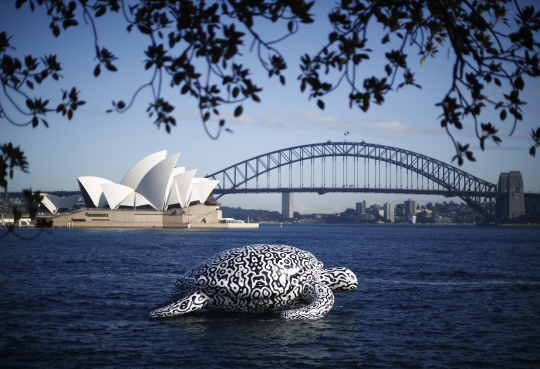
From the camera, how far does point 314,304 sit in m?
10.4

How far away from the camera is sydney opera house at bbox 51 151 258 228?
83.6 m

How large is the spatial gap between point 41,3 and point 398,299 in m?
10.7

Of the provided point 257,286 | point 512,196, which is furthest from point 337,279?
point 512,196

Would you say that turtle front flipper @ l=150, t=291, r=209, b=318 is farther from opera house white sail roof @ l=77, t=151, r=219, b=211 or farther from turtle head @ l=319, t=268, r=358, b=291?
opera house white sail roof @ l=77, t=151, r=219, b=211

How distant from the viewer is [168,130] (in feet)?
16.4

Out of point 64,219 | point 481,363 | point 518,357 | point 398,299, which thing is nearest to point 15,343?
point 481,363

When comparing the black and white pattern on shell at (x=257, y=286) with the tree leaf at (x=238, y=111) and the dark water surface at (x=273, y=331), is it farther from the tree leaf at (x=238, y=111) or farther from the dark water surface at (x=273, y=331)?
the tree leaf at (x=238, y=111)

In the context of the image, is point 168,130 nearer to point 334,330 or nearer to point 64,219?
point 334,330

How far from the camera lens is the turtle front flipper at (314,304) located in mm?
10234

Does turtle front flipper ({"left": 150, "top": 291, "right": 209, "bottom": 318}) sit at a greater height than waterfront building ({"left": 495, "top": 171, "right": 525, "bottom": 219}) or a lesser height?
lesser

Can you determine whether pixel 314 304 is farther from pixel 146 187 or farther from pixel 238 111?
pixel 146 187

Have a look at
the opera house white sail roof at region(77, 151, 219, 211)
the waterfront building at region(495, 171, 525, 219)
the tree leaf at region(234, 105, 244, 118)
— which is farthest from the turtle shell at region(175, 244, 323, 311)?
the waterfront building at region(495, 171, 525, 219)

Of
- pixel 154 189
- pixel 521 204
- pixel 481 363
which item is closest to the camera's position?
pixel 481 363

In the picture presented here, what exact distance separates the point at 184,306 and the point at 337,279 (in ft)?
9.51
